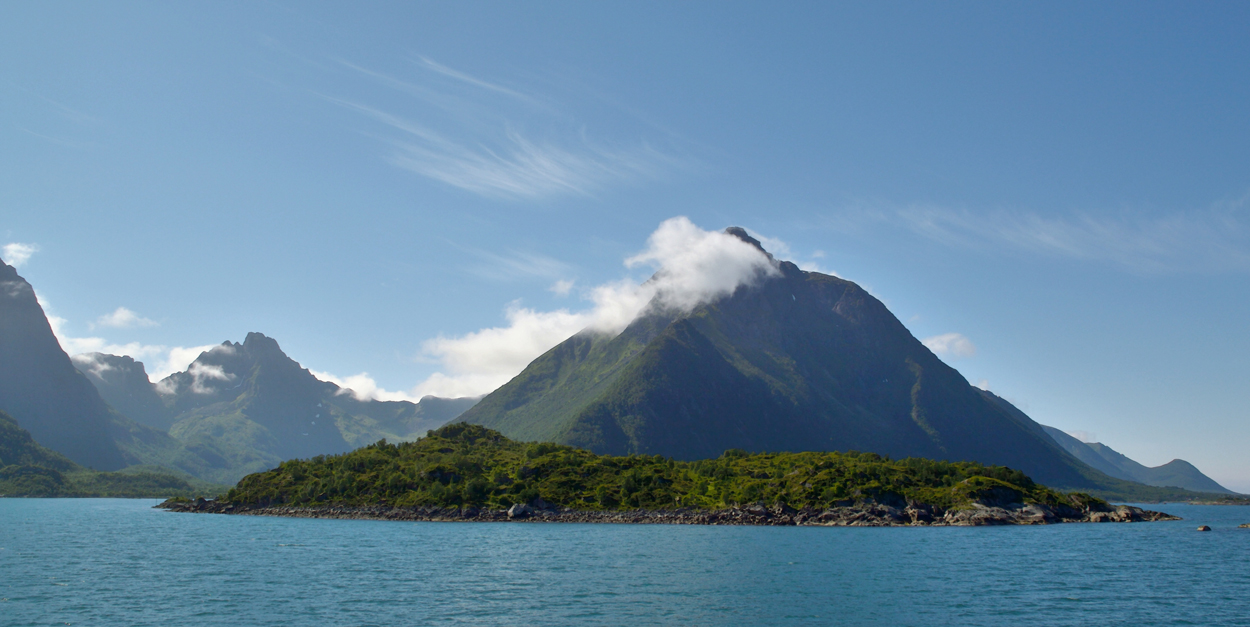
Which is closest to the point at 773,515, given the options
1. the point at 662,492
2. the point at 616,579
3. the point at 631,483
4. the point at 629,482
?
the point at 662,492

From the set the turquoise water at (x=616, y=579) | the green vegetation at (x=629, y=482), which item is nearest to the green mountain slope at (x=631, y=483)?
the green vegetation at (x=629, y=482)

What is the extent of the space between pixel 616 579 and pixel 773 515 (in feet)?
293

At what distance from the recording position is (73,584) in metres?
64.0

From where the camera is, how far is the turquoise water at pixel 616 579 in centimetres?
5341

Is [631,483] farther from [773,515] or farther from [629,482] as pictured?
[773,515]

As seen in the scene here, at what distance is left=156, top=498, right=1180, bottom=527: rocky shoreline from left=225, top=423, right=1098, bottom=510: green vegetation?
2.57 meters

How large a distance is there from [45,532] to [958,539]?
14103 cm

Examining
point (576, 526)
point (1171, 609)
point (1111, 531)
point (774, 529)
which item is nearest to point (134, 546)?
point (576, 526)

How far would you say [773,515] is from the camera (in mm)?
151000

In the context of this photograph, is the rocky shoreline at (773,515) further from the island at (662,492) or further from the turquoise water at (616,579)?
the turquoise water at (616,579)

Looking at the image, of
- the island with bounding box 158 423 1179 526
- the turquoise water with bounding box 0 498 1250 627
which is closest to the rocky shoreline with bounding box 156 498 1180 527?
the island with bounding box 158 423 1179 526

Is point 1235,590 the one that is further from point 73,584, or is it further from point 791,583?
point 73,584

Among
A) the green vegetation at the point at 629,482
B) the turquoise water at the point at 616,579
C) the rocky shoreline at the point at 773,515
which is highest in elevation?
the green vegetation at the point at 629,482

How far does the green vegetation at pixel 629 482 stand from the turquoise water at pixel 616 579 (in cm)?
3601
